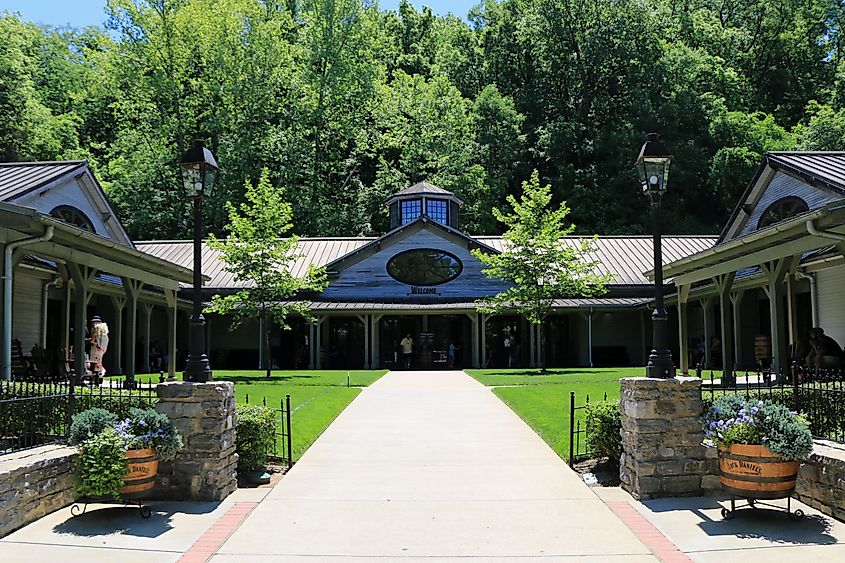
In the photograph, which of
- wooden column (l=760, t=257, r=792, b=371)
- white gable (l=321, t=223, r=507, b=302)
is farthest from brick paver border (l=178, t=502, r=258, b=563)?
white gable (l=321, t=223, r=507, b=302)

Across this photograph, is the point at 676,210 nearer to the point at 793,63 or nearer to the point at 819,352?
the point at 793,63

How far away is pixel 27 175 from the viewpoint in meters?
19.8

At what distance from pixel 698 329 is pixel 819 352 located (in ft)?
53.6

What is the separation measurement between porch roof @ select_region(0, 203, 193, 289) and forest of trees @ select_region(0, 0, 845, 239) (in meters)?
28.4

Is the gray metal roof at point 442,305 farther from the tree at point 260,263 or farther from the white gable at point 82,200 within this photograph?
the white gable at point 82,200

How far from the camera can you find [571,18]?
54.7 meters

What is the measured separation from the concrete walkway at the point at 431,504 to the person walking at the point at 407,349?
19490 mm

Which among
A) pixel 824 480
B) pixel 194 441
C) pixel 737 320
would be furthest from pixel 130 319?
pixel 824 480

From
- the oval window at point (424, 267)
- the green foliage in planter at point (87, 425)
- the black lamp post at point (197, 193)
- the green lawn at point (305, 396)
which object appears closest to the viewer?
the green foliage in planter at point (87, 425)

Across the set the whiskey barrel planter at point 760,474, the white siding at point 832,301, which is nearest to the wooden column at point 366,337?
the white siding at point 832,301

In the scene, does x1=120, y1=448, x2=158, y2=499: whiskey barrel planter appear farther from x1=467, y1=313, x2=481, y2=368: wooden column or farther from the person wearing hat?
x1=467, y1=313, x2=481, y2=368: wooden column

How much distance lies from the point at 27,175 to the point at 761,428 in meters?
18.4

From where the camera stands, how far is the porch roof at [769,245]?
12.9 metres

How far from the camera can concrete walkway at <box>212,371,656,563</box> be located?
22.7ft
